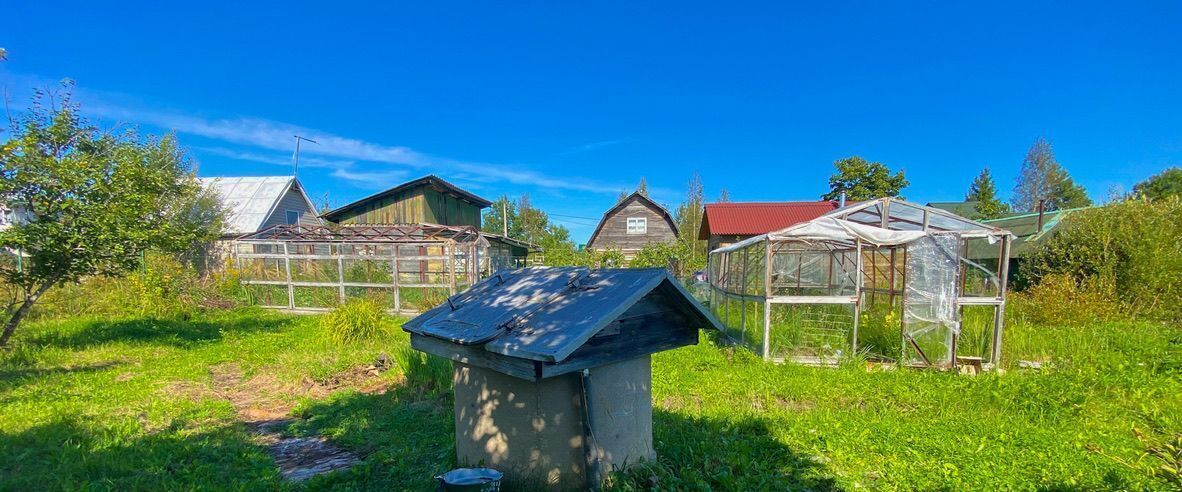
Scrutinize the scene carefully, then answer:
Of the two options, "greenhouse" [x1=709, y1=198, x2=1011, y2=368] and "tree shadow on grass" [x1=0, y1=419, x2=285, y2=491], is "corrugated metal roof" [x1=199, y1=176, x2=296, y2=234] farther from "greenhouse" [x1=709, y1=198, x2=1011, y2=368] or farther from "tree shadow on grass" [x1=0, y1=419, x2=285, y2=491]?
"greenhouse" [x1=709, y1=198, x2=1011, y2=368]

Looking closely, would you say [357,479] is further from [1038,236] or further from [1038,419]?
[1038,236]

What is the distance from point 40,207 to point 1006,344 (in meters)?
15.2

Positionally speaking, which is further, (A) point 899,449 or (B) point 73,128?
(B) point 73,128

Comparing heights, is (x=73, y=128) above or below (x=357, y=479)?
above

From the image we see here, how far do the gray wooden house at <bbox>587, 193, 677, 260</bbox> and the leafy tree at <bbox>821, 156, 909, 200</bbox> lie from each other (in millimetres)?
15000

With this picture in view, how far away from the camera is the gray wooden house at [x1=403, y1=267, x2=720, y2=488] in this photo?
302 centimetres

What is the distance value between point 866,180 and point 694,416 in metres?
33.7

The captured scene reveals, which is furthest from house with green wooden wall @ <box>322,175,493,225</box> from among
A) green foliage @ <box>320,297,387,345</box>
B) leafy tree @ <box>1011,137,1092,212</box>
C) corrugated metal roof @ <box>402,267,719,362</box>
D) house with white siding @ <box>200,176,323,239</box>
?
leafy tree @ <box>1011,137,1092,212</box>

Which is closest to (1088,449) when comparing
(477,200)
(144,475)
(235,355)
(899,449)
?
(899,449)

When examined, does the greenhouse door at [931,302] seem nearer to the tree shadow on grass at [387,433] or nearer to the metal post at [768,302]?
the metal post at [768,302]

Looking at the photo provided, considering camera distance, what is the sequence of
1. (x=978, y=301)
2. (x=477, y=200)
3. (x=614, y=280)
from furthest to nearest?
(x=477, y=200) → (x=978, y=301) → (x=614, y=280)

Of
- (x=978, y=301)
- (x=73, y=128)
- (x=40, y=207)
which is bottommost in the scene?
(x=978, y=301)

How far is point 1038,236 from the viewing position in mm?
13266

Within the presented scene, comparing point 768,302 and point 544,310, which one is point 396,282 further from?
point 544,310
